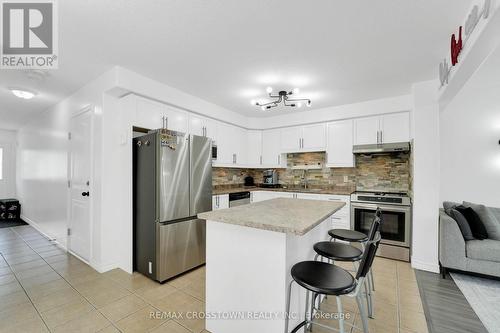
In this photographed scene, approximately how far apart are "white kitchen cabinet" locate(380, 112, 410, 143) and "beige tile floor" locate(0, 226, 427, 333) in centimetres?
195

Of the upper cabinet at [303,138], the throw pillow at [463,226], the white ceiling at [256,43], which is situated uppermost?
the white ceiling at [256,43]

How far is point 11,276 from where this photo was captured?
2.74 m

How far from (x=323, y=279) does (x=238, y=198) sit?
3.02 metres

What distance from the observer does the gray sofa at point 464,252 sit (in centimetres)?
259

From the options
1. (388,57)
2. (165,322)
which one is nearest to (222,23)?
(388,57)

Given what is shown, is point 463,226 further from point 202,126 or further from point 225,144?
point 202,126

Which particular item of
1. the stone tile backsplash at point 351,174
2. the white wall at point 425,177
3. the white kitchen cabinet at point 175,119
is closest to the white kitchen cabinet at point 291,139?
the stone tile backsplash at point 351,174

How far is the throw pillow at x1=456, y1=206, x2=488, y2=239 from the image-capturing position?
110 inches

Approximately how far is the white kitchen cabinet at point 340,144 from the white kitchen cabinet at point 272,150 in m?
1.05

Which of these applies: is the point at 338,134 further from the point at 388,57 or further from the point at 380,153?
the point at 388,57

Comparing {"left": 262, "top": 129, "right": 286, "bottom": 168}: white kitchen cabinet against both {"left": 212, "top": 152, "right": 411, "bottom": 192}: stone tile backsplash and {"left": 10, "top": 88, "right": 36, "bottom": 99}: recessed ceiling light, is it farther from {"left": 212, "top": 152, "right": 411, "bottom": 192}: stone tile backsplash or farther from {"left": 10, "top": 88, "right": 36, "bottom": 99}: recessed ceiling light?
{"left": 10, "top": 88, "right": 36, "bottom": 99}: recessed ceiling light

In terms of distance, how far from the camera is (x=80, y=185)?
325 cm

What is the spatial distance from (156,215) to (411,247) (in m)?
3.58

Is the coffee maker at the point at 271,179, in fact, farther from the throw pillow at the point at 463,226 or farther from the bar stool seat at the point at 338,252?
the bar stool seat at the point at 338,252
